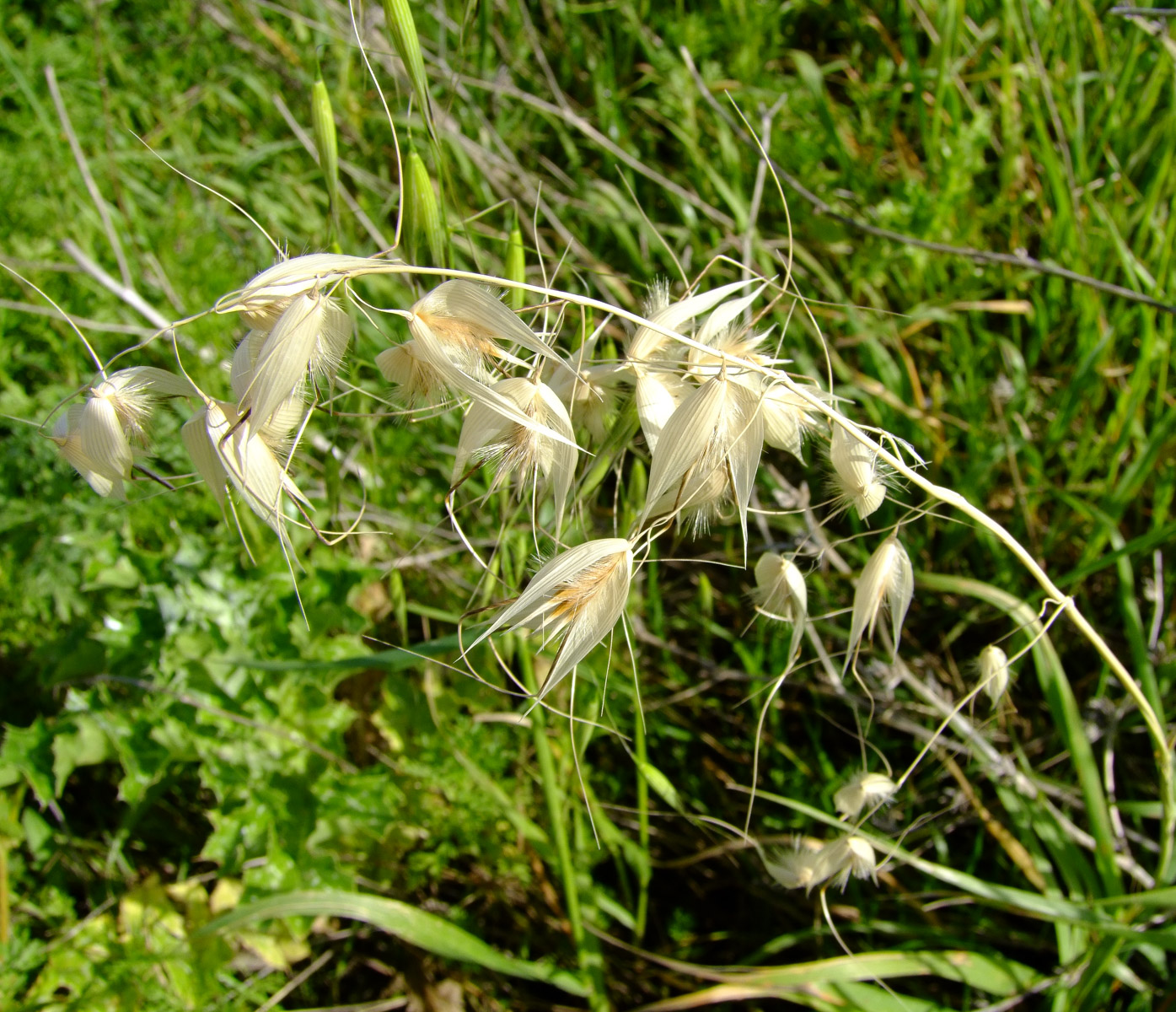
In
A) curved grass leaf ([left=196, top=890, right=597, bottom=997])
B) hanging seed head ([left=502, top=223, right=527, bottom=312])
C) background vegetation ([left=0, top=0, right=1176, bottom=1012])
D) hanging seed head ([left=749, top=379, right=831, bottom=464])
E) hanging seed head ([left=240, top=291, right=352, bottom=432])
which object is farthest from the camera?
background vegetation ([left=0, top=0, right=1176, bottom=1012])

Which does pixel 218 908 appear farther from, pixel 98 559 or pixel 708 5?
pixel 708 5

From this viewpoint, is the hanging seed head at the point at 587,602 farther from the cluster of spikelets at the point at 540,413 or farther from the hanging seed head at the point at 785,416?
the hanging seed head at the point at 785,416

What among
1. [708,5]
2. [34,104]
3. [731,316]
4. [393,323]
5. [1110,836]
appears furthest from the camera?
[34,104]

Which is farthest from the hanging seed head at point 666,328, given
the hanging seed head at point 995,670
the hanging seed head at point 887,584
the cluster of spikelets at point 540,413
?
the hanging seed head at point 995,670

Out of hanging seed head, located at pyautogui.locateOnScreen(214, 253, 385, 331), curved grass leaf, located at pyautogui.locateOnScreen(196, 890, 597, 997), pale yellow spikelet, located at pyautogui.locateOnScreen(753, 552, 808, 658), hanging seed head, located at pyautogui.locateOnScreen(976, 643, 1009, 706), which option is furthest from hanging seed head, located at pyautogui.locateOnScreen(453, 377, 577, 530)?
curved grass leaf, located at pyautogui.locateOnScreen(196, 890, 597, 997)

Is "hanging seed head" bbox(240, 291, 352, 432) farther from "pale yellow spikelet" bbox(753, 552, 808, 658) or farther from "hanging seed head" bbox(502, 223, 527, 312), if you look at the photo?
"pale yellow spikelet" bbox(753, 552, 808, 658)

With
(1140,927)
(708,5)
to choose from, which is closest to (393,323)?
(708,5)
